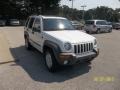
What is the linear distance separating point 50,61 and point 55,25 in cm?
202

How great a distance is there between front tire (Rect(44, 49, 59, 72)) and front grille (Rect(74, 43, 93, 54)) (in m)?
0.81

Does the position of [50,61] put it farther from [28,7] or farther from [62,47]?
[28,7]

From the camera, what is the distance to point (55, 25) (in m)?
8.49

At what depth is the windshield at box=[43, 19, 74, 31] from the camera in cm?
824

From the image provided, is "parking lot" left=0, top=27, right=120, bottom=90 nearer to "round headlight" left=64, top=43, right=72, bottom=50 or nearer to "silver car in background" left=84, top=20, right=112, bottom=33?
"round headlight" left=64, top=43, right=72, bottom=50

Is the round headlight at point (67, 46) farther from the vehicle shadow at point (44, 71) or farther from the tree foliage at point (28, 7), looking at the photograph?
the tree foliage at point (28, 7)

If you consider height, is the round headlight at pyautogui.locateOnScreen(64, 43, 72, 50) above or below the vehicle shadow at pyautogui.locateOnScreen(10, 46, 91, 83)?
above

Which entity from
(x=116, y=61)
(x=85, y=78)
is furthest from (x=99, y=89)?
(x=116, y=61)

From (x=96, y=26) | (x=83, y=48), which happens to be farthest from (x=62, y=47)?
(x=96, y=26)

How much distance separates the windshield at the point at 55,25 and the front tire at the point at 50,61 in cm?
127

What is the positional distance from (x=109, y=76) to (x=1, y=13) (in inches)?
1654

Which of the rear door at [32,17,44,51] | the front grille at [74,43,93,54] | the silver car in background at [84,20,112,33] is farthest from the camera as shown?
the silver car in background at [84,20,112,33]

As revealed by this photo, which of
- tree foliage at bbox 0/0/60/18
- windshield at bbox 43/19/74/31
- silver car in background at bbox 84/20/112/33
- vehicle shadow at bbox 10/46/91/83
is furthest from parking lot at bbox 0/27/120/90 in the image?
tree foliage at bbox 0/0/60/18

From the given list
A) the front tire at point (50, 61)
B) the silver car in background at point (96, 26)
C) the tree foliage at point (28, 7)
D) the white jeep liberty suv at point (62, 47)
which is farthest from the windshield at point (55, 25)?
the tree foliage at point (28, 7)
